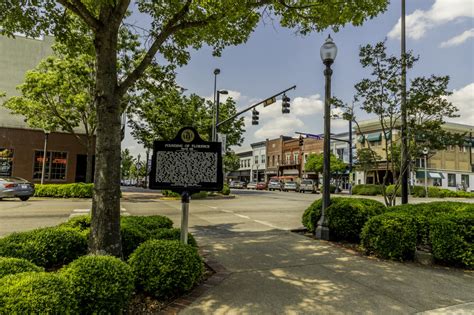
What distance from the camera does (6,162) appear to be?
86.2 feet

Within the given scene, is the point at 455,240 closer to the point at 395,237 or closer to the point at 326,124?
the point at 395,237

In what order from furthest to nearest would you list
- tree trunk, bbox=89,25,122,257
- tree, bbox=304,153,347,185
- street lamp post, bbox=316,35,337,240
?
1. tree, bbox=304,153,347,185
2. street lamp post, bbox=316,35,337,240
3. tree trunk, bbox=89,25,122,257

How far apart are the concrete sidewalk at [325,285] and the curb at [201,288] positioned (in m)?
0.08

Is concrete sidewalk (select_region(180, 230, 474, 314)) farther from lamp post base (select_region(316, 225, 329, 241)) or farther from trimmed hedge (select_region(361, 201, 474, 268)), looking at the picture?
lamp post base (select_region(316, 225, 329, 241))

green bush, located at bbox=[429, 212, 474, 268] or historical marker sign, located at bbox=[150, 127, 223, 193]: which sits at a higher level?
historical marker sign, located at bbox=[150, 127, 223, 193]

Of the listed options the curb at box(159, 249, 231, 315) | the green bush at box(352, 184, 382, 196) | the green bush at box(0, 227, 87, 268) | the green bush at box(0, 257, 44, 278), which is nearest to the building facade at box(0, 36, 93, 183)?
the green bush at box(0, 227, 87, 268)

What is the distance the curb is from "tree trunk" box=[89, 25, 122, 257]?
A: 4.30 ft

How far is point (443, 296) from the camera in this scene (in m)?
4.50

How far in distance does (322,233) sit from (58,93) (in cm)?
1974

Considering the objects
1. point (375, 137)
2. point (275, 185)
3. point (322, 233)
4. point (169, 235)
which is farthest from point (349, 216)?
point (375, 137)

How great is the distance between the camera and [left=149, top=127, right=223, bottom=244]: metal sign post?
5.13m

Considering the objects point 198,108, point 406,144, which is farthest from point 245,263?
point 198,108

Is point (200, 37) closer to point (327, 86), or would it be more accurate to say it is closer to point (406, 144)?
point (327, 86)

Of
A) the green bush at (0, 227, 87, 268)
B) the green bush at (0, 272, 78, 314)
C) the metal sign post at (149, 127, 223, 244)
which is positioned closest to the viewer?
the green bush at (0, 272, 78, 314)
